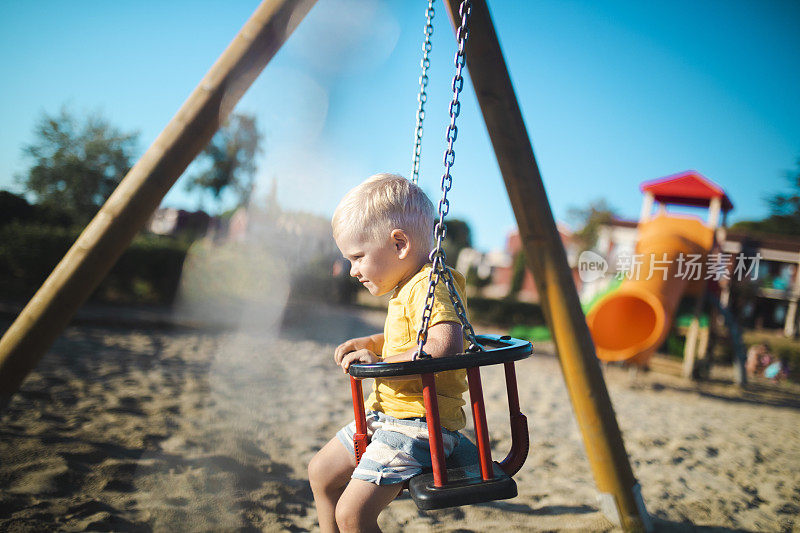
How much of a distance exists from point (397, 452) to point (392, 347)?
0.98 feet

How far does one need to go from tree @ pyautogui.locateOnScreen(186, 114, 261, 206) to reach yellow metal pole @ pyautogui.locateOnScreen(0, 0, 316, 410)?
1630cm

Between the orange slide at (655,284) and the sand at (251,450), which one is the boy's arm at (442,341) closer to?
the sand at (251,450)

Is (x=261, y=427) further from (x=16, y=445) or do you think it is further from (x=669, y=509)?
(x=669, y=509)

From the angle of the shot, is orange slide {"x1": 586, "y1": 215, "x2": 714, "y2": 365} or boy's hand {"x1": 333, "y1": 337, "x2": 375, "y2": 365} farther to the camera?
orange slide {"x1": 586, "y1": 215, "x2": 714, "y2": 365}

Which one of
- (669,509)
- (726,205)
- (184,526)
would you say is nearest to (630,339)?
(726,205)

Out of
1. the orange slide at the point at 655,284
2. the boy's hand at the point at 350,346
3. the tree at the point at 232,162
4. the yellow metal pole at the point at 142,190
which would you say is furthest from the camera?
the tree at the point at 232,162

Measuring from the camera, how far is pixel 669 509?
2684 millimetres

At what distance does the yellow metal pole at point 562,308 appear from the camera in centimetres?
207

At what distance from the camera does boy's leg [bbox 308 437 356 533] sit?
1481 millimetres

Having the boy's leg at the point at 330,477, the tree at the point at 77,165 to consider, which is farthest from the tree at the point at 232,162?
the boy's leg at the point at 330,477

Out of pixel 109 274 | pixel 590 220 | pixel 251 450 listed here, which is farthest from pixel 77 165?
pixel 590 220

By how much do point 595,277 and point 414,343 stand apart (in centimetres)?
1221

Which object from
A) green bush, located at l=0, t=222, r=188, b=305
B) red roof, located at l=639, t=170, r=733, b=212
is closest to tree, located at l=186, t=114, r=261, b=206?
green bush, located at l=0, t=222, r=188, b=305

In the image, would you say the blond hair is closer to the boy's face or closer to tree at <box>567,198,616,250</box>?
the boy's face
